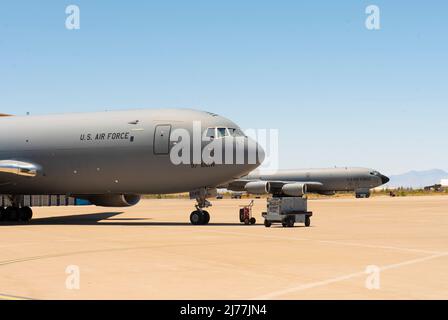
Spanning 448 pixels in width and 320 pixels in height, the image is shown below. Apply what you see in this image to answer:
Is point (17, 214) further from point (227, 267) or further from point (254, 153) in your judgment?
point (227, 267)

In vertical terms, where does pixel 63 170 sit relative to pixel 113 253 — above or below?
above

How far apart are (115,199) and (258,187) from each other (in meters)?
8.49

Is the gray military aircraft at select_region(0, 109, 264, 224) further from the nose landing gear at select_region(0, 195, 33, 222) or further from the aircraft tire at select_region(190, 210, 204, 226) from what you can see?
the nose landing gear at select_region(0, 195, 33, 222)

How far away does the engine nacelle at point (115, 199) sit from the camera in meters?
34.9

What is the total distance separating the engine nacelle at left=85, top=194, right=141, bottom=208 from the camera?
115 ft

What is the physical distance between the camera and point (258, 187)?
109 ft

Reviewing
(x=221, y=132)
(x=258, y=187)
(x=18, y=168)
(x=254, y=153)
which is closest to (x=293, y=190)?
(x=258, y=187)

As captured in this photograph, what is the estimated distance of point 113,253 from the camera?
16797mm

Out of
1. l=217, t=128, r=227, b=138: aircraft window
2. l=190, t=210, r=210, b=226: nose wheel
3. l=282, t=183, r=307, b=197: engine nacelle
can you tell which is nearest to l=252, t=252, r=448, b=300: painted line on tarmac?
l=217, t=128, r=227, b=138: aircraft window

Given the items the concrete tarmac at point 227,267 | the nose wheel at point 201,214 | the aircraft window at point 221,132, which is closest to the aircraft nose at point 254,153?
the aircraft window at point 221,132

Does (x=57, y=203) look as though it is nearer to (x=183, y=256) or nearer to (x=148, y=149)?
(x=148, y=149)

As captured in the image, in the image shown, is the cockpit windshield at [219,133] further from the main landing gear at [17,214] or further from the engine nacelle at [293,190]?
the main landing gear at [17,214]
